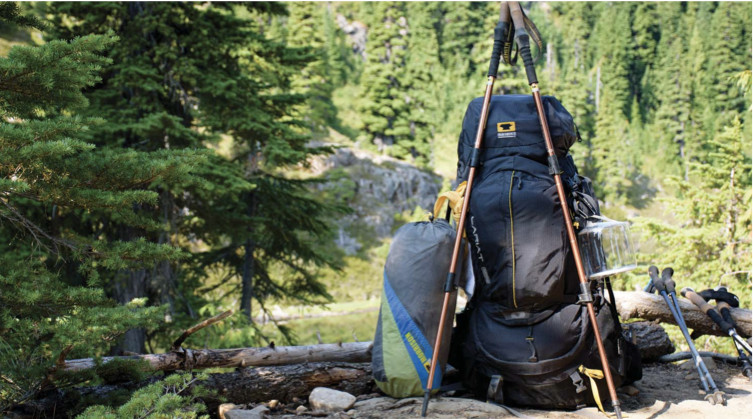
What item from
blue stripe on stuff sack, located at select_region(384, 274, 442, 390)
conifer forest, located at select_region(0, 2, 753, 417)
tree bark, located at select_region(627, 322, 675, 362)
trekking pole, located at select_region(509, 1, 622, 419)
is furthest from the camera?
tree bark, located at select_region(627, 322, 675, 362)

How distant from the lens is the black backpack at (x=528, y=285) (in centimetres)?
402

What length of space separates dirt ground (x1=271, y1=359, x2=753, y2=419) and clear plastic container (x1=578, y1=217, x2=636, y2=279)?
1.05 metres

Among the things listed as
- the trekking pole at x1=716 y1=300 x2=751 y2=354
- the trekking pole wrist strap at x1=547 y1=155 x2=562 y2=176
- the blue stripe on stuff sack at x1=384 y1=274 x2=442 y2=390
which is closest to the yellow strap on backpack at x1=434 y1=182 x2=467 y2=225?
the trekking pole wrist strap at x1=547 y1=155 x2=562 y2=176

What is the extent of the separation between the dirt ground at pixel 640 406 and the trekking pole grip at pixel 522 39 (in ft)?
7.83

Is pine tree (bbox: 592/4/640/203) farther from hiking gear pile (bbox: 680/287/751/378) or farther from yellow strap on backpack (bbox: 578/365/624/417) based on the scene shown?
yellow strap on backpack (bbox: 578/365/624/417)

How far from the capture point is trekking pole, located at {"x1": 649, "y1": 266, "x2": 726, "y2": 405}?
4.56 meters

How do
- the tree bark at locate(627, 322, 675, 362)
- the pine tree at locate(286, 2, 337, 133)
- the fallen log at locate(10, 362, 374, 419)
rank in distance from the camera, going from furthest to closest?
the pine tree at locate(286, 2, 337, 133), the tree bark at locate(627, 322, 675, 362), the fallen log at locate(10, 362, 374, 419)

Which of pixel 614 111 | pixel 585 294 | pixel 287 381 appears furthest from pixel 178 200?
pixel 614 111

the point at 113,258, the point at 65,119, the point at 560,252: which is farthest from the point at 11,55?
the point at 560,252

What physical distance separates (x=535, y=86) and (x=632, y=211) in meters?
48.8

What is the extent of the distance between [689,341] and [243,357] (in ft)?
12.8

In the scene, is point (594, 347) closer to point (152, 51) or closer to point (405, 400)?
point (405, 400)

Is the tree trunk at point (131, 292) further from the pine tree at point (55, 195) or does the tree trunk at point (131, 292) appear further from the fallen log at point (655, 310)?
the fallen log at point (655, 310)

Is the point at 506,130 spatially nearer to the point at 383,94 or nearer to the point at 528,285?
the point at 528,285
